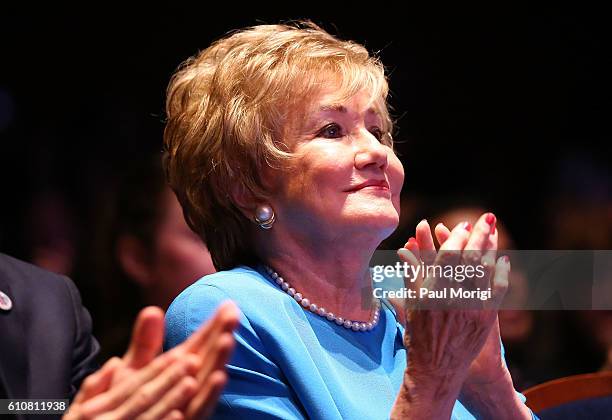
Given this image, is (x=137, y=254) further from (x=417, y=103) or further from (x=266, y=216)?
(x=417, y=103)

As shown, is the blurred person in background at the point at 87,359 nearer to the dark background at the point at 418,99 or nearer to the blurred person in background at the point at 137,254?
the blurred person in background at the point at 137,254

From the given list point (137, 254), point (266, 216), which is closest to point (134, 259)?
point (137, 254)

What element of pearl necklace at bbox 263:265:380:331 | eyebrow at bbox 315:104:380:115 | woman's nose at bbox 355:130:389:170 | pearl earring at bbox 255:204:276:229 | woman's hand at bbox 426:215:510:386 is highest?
eyebrow at bbox 315:104:380:115

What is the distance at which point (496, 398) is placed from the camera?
2.00 m

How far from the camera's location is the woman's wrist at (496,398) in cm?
199

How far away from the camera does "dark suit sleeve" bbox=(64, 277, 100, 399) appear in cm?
209

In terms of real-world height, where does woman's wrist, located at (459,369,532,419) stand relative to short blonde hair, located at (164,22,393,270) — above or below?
below

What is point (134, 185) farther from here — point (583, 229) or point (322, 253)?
point (583, 229)

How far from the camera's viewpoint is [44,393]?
1.95m

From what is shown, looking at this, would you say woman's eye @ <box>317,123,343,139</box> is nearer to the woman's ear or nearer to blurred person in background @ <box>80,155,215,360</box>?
blurred person in background @ <box>80,155,215,360</box>

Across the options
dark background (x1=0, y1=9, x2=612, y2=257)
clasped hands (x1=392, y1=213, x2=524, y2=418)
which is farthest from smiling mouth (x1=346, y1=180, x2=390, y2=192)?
dark background (x1=0, y1=9, x2=612, y2=257)

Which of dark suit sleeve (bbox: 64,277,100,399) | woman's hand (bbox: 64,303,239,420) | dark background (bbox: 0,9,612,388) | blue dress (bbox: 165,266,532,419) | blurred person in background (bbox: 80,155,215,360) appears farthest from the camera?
dark background (bbox: 0,9,612,388)

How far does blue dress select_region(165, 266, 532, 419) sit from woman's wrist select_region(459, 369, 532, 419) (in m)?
0.05

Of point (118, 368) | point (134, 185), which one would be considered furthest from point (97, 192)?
point (118, 368)
